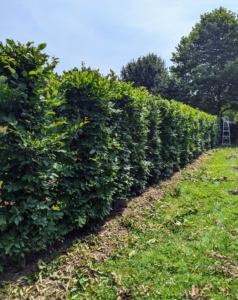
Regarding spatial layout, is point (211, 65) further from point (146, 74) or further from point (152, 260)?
point (152, 260)

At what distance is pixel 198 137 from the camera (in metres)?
9.54

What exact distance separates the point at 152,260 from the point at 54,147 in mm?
1718

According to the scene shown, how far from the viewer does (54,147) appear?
2.47 m

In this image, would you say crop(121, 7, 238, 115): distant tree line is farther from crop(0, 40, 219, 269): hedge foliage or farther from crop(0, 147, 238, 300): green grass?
crop(0, 147, 238, 300): green grass

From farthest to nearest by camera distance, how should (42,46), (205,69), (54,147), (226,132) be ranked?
(205,69)
(226,132)
(54,147)
(42,46)

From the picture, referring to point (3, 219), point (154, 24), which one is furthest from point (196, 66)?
point (3, 219)

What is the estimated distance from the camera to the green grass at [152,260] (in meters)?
2.09

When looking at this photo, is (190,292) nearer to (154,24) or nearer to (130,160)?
(130,160)

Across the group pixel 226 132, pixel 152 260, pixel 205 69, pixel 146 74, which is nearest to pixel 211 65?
pixel 205 69

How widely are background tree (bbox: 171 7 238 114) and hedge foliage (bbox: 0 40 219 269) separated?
16990 mm

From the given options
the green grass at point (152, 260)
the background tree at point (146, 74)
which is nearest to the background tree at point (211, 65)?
the background tree at point (146, 74)

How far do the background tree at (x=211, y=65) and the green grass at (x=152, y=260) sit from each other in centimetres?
1728

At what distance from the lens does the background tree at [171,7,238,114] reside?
1888 centimetres

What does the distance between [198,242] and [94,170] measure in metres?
1.68
